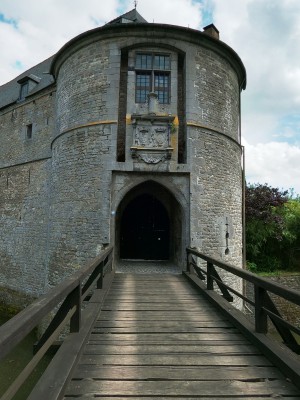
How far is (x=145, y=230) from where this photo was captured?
1152cm

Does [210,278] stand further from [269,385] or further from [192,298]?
[269,385]

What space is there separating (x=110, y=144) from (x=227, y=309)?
5561 millimetres

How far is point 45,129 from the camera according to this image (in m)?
12.0

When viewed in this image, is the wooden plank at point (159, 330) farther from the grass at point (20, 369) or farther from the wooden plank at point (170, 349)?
the grass at point (20, 369)

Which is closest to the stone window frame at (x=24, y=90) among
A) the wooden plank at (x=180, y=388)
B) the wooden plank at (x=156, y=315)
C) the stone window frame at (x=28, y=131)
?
the stone window frame at (x=28, y=131)

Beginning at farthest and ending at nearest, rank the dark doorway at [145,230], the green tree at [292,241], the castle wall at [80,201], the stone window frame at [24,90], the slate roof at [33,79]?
the stone window frame at [24,90]
the slate roof at [33,79]
the green tree at [292,241]
the dark doorway at [145,230]
the castle wall at [80,201]

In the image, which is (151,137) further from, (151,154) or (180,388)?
(180,388)

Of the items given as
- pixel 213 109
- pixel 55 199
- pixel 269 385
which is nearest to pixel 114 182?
pixel 55 199

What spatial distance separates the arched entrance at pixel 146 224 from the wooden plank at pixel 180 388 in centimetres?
861

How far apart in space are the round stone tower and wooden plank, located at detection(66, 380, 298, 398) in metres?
5.56

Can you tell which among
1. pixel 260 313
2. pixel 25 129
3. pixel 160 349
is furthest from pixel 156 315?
pixel 25 129

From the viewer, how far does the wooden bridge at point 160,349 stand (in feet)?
7.36

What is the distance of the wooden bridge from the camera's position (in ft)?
7.36

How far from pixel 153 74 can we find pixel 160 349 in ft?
24.9
